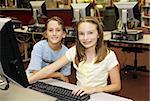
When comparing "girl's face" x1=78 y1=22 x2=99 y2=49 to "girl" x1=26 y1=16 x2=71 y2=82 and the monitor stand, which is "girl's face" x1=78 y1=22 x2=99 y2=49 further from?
the monitor stand

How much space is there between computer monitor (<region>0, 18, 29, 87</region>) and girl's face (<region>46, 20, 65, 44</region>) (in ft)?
2.71

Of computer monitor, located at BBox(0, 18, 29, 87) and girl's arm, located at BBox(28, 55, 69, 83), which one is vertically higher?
computer monitor, located at BBox(0, 18, 29, 87)

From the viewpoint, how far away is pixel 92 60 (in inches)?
69.1

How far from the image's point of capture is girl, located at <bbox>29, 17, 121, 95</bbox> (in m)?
1.71

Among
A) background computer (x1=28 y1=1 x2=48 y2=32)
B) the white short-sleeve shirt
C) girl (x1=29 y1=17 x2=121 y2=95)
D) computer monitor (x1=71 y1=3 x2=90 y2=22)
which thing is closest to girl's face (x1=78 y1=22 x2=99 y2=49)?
girl (x1=29 y1=17 x2=121 y2=95)

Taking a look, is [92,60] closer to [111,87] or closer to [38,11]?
[111,87]

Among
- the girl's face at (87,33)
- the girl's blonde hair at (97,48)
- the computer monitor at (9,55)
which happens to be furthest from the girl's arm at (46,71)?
the computer monitor at (9,55)

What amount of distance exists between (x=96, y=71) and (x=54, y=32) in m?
0.56

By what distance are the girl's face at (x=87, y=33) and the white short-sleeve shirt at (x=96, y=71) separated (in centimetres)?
Result: 13

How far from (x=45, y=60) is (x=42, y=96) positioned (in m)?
0.74

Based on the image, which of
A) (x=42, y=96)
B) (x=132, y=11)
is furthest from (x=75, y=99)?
(x=132, y=11)

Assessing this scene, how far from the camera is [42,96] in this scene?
142 cm

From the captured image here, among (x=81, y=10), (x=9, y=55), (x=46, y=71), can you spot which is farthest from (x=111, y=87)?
(x=81, y=10)

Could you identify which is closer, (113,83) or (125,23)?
(113,83)
